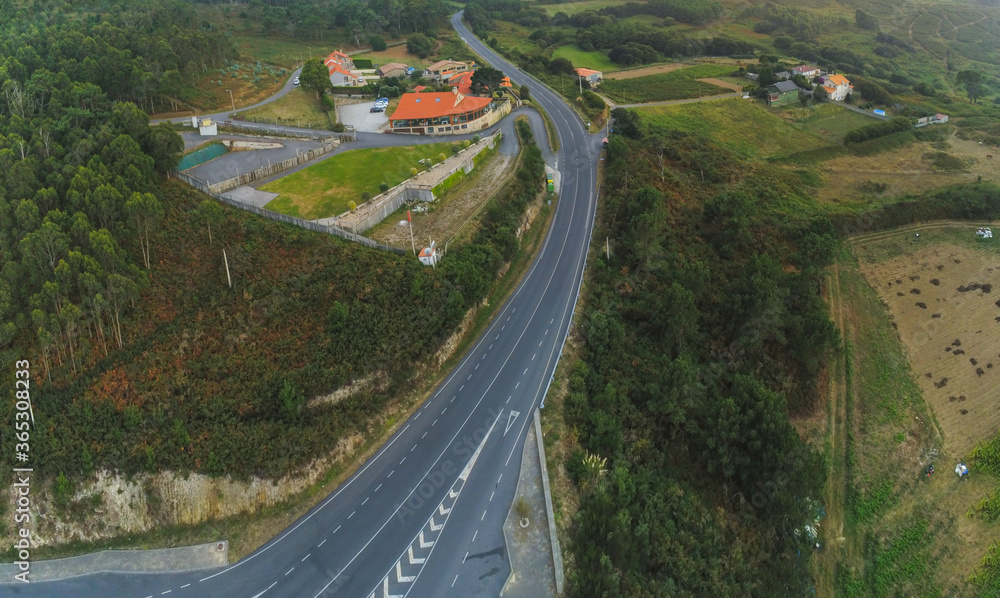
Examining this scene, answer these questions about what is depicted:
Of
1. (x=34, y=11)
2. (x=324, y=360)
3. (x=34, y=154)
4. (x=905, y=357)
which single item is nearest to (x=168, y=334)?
(x=324, y=360)

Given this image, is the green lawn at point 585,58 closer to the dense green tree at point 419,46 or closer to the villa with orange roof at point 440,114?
the dense green tree at point 419,46

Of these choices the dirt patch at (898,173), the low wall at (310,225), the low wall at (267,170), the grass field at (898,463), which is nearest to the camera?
the grass field at (898,463)

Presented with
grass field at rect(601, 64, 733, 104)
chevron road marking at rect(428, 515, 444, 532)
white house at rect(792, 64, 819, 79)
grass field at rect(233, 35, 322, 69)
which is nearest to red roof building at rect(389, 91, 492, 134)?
grass field at rect(601, 64, 733, 104)

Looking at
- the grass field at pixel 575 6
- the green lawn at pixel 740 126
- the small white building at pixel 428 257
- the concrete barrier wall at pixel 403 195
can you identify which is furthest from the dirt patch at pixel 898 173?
the grass field at pixel 575 6

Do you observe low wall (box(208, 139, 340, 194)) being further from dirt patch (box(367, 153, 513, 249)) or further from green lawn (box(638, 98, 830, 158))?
green lawn (box(638, 98, 830, 158))

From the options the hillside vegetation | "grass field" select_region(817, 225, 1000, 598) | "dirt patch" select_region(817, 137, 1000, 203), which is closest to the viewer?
the hillside vegetation

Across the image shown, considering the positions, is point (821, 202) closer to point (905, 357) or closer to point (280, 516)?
point (905, 357)
